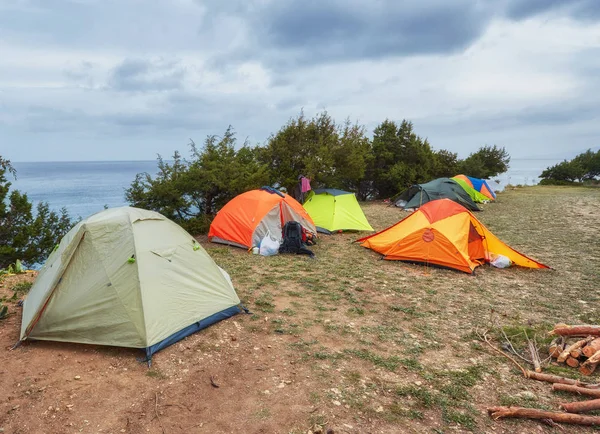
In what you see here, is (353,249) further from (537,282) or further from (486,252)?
(537,282)

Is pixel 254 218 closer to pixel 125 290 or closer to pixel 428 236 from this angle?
pixel 428 236

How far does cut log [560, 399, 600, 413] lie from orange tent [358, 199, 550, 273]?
495 centimetres

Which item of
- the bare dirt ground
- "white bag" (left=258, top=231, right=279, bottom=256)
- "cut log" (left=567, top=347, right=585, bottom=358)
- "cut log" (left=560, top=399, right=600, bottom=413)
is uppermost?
"white bag" (left=258, top=231, right=279, bottom=256)

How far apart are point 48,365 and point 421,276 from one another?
23.8ft

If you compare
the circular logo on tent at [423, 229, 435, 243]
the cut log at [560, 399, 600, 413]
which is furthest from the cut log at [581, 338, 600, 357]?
the circular logo on tent at [423, 229, 435, 243]

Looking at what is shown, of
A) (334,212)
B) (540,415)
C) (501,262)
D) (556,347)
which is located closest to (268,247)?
(334,212)

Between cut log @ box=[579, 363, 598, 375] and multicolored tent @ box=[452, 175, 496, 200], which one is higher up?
multicolored tent @ box=[452, 175, 496, 200]

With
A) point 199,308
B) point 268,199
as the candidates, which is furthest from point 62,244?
point 268,199

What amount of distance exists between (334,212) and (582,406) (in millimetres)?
9846

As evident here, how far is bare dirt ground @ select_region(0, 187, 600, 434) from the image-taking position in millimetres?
3545

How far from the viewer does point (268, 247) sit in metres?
9.90

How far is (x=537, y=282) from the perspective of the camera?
8.00 meters

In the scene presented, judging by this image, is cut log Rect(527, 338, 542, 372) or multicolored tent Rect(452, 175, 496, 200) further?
multicolored tent Rect(452, 175, 496, 200)

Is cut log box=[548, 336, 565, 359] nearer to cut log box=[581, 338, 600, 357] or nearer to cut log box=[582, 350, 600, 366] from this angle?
cut log box=[581, 338, 600, 357]
